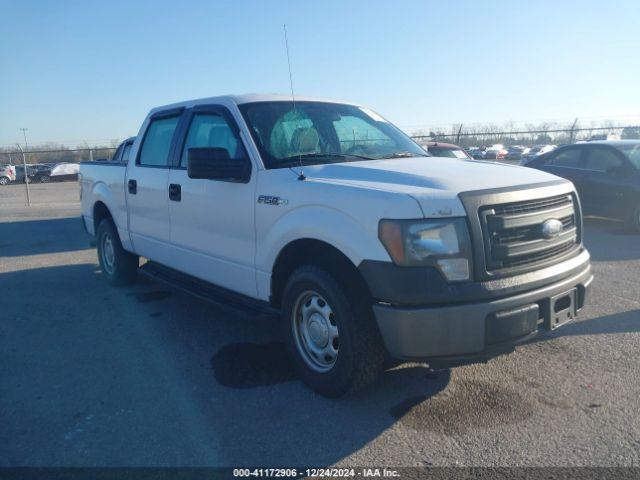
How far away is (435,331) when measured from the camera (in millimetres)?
3111

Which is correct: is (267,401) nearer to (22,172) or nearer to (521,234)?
(521,234)

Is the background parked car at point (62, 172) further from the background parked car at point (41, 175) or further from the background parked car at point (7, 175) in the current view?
the background parked car at point (7, 175)

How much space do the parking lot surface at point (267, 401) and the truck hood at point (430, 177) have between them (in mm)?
1320

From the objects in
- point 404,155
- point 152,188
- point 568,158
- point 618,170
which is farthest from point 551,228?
point 568,158

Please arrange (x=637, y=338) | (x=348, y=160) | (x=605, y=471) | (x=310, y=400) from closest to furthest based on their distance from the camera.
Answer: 1. (x=605, y=471)
2. (x=310, y=400)
3. (x=348, y=160)
4. (x=637, y=338)

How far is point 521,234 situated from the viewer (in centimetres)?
339

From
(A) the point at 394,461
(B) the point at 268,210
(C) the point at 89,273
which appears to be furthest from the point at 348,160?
(C) the point at 89,273

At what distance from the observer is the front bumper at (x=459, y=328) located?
10.2ft

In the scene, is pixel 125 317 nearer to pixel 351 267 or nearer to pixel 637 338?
pixel 351 267

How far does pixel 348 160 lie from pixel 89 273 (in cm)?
504

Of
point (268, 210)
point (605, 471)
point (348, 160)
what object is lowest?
point (605, 471)

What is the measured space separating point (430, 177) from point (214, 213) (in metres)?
1.90

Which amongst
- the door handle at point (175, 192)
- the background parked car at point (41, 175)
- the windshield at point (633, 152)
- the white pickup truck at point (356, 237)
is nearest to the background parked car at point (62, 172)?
the background parked car at point (41, 175)

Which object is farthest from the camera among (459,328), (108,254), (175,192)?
(108,254)
